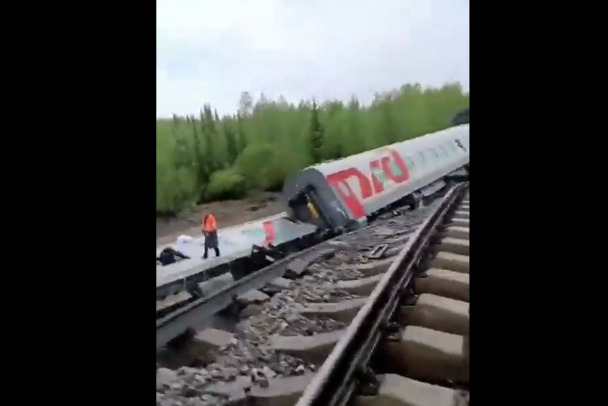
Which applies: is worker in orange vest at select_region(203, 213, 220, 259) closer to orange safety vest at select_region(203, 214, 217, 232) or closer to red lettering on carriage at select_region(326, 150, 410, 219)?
orange safety vest at select_region(203, 214, 217, 232)

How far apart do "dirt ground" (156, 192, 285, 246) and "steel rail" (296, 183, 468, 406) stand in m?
0.23

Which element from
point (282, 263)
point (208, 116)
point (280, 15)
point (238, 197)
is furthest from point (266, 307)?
point (280, 15)

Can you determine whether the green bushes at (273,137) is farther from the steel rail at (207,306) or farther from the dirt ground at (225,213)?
the steel rail at (207,306)

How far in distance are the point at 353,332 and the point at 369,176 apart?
29 cm

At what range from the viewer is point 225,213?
1.30m

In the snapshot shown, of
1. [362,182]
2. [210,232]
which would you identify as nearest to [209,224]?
[210,232]

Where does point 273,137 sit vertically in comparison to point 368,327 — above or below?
above

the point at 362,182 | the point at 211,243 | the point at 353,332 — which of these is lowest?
the point at 353,332

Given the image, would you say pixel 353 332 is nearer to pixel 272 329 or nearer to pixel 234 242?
pixel 272 329

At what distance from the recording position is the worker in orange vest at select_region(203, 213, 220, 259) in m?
1.28

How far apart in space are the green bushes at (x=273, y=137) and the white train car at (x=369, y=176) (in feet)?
0.06
